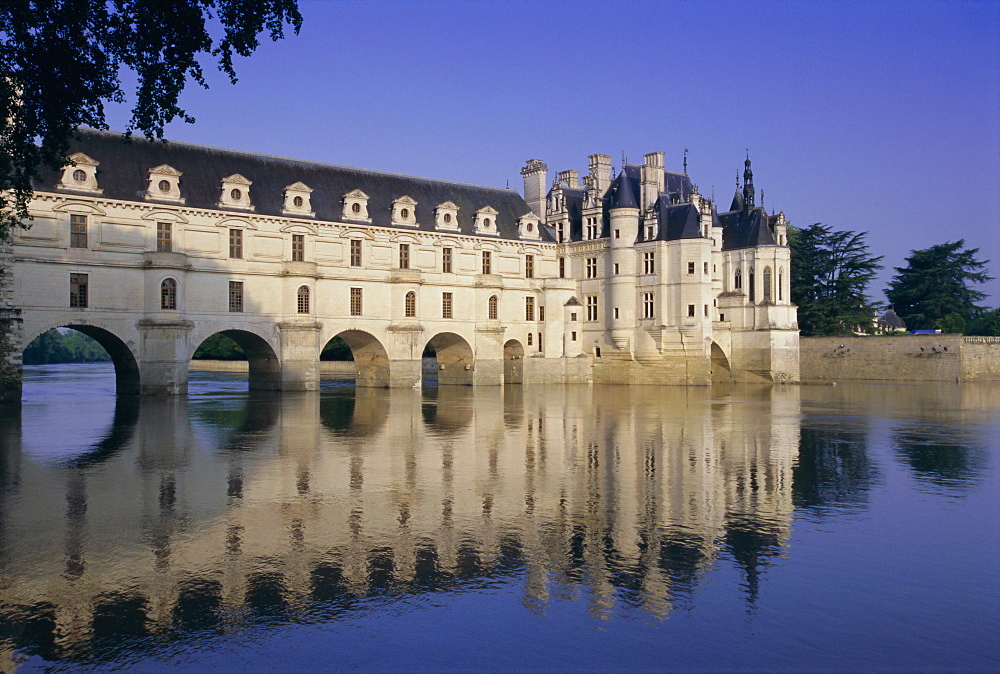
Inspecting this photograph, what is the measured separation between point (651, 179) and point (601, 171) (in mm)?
3664

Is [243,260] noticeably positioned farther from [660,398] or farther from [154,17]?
[154,17]

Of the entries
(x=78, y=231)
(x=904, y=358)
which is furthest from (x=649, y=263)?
(x=78, y=231)

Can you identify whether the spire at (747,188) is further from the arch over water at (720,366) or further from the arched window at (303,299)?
the arched window at (303,299)

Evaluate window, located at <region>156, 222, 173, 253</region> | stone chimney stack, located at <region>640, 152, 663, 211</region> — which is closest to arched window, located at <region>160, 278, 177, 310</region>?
window, located at <region>156, 222, 173, 253</region>

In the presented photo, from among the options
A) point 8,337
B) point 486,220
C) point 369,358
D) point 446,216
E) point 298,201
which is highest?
point 486,220

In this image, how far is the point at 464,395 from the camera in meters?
42.1

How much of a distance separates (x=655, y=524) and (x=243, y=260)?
32578mm

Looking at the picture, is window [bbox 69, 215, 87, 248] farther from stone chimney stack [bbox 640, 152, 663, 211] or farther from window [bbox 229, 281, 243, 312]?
stone chimney stack [bbox 640, 152, 663, 211]

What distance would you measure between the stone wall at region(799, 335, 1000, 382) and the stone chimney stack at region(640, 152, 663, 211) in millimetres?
17277

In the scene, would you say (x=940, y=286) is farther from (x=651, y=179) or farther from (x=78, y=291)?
(x=78, y=291)

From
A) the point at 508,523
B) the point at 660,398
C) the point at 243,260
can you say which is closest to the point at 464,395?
the point at 660,398

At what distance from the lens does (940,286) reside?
73875 mm

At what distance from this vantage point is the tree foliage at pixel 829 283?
6569cm

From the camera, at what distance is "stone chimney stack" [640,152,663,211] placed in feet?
176
